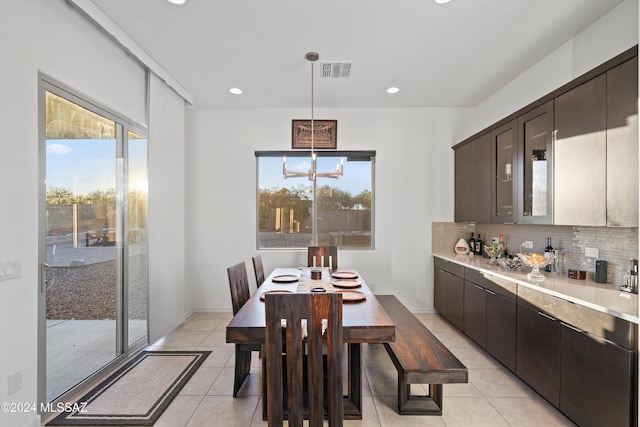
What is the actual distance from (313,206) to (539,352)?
3016mm

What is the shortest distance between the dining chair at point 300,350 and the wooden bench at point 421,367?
60 centimetres

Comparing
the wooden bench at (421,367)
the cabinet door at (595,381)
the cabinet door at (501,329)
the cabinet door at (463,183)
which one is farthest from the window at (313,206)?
the cabinet door at (595,381)

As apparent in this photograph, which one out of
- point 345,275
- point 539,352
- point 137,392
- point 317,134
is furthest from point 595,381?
point 317,134

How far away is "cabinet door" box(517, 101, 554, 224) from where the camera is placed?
2.52 meters

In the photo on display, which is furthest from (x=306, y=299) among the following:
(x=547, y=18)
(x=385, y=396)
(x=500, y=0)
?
(x=547, y=18)

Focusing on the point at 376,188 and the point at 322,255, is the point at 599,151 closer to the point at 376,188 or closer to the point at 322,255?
the point at 376,188

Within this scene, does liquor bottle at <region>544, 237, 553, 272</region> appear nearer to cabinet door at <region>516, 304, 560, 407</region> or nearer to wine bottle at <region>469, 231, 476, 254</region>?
cabinet door at <region>516, 304, 560, 407</region>

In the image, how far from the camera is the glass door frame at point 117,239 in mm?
2039

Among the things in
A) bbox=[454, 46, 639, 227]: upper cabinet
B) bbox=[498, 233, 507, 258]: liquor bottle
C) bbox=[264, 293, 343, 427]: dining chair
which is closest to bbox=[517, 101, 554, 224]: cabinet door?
bbox=[454, 46, 639, 227]: upper cabinet

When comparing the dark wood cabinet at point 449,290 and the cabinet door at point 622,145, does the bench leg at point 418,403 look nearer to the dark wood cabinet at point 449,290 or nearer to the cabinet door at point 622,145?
the dark wood cabinet at point 449,290

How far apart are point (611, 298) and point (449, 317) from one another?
6.80 ft

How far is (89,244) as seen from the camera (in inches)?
99.3

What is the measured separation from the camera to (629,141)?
189cm

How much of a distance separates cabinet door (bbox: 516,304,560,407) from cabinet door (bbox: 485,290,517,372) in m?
0.07
